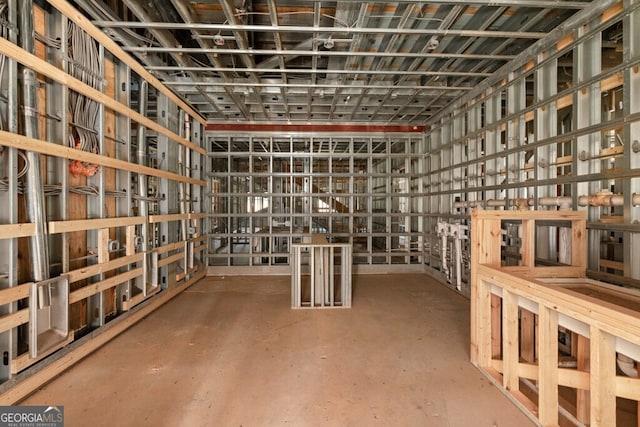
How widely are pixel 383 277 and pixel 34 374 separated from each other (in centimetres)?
480

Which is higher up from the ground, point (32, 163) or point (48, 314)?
point (32, 163)

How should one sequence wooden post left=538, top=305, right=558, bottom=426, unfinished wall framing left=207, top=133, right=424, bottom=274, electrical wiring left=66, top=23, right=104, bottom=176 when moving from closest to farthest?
1. wooden post left=538, top=305, right=558, bottom=426
2. electrical wiring left=66, top=23, right=104, bottom=176
3. unfinished wall framing left=207, top=133, right=424, bottom=274

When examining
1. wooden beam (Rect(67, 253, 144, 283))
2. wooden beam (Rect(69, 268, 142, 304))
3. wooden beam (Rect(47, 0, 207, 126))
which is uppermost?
wooden beam (Rect(47, 0, 207, 126))

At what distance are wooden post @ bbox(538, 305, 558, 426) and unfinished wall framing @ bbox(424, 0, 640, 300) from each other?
109 cm

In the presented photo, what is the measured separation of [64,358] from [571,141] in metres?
4.97

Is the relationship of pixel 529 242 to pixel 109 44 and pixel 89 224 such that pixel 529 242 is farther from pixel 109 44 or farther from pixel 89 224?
pixel 109 44

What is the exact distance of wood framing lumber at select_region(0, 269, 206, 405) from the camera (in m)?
1.91

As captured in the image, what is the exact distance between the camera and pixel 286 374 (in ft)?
7.42

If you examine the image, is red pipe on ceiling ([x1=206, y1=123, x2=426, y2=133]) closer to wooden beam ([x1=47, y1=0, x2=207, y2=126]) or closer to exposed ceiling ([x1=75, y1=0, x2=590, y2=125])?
exposed ceiling ([x1=75, y1=0, x2=590, y2=125])

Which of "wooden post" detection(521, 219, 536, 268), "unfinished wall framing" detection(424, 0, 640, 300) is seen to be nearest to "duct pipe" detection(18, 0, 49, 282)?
"wooden post" detection(521, 219, 536, 268)

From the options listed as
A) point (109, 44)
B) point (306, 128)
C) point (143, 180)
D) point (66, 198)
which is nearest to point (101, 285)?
point (66, 198)

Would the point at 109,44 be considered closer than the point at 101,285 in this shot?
No

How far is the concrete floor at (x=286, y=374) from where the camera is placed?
1829 millimetres

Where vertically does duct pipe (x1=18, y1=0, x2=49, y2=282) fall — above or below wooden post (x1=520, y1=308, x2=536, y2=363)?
above
